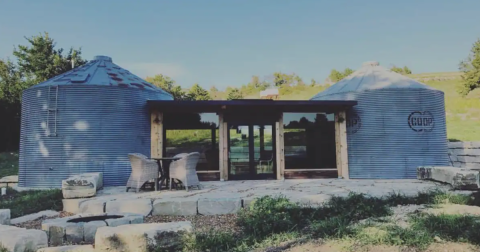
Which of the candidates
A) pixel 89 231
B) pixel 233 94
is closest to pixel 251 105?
pixel 89 231

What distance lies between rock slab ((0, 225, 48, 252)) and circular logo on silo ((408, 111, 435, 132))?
29.7 ft

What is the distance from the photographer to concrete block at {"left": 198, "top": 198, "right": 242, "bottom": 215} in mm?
5148

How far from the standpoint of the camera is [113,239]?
10.0 feet

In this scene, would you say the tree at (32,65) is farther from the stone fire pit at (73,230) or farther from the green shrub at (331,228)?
the green shrub at (331,228)

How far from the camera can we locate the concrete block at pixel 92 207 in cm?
523

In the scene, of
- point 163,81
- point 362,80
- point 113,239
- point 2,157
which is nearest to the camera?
point 113,239

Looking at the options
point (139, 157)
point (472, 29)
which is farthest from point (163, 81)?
point (472, 29)

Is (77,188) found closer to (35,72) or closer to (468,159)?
(468,159)

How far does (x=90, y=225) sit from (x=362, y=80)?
8.69m

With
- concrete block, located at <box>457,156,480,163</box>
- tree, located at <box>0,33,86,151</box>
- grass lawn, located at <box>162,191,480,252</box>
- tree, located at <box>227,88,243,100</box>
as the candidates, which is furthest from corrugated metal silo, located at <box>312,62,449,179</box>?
tree, located at <box>227,88,243,100</box>

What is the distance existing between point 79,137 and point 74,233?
4.77 meters

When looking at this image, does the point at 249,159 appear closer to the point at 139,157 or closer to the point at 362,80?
the point at 139,157

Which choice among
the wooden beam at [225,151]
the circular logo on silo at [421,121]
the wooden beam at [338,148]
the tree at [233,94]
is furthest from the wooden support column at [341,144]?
the tree at [233,94]

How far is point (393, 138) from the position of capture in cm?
895
